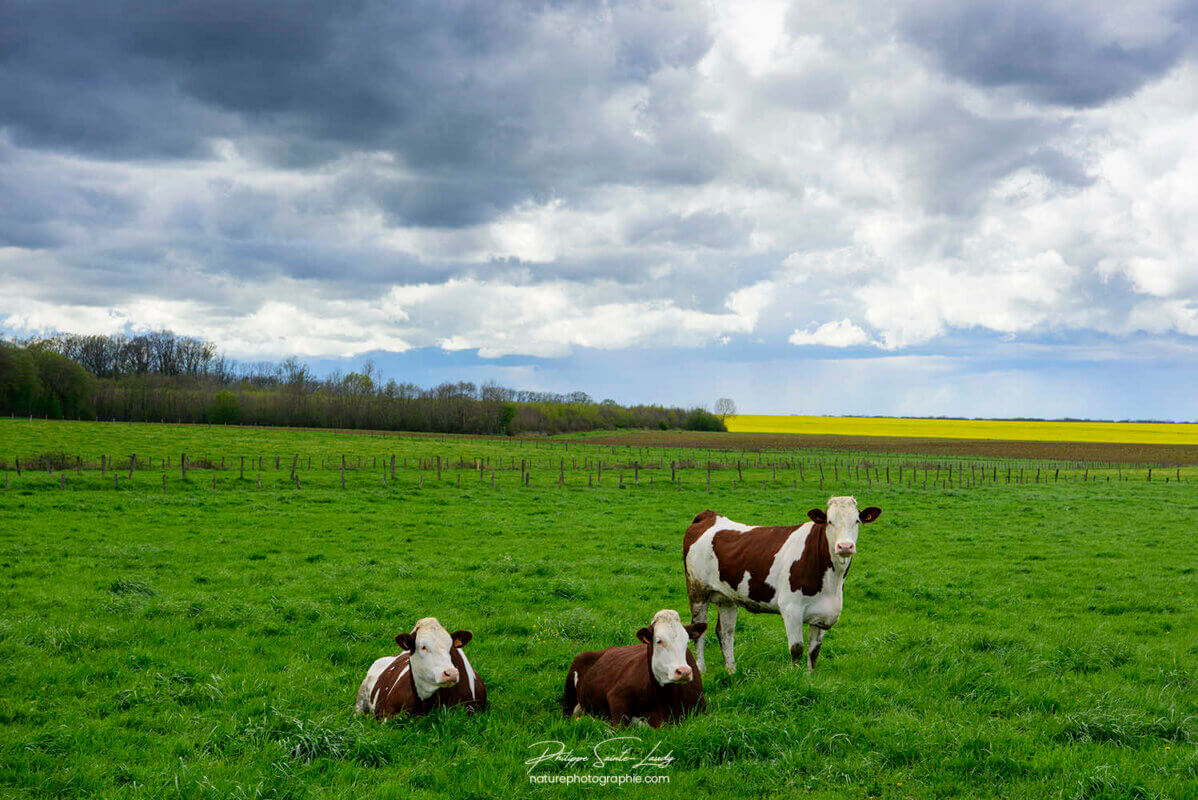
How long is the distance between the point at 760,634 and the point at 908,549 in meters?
10.2

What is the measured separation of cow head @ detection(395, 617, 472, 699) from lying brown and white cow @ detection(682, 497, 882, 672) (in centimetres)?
303

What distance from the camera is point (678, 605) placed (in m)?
12.3

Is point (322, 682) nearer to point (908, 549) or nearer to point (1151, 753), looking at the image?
point (1151, 753)

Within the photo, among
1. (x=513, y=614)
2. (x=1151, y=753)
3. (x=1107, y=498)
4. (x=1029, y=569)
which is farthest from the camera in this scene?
(x=1107, y=498)

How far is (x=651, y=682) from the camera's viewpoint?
684 centimetres

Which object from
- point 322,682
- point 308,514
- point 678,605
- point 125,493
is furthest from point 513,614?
point 125,493

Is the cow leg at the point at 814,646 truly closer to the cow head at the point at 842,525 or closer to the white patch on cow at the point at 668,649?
the cow head at the point at 842,525

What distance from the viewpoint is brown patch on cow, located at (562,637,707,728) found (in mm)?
6750

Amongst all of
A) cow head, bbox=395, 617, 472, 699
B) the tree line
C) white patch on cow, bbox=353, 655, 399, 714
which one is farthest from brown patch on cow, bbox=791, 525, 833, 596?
the tree line

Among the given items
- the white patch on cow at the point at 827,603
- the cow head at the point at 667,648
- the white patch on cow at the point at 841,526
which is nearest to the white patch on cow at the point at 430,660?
the cow head at the point at 667,648

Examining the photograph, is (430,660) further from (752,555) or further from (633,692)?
(752,555)

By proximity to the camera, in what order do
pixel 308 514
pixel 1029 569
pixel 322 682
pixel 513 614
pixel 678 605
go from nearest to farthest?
1. pixel 322 682
2. pixel 513 614
3. pixel 678 605
4. pixel 1029 569
5. pixel 308 514

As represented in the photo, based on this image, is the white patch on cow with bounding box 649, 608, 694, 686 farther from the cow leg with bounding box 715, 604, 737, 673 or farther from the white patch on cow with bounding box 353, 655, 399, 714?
the white patch on cow with bounding box 353, 655, 399, 714

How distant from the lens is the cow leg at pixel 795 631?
8.15m
